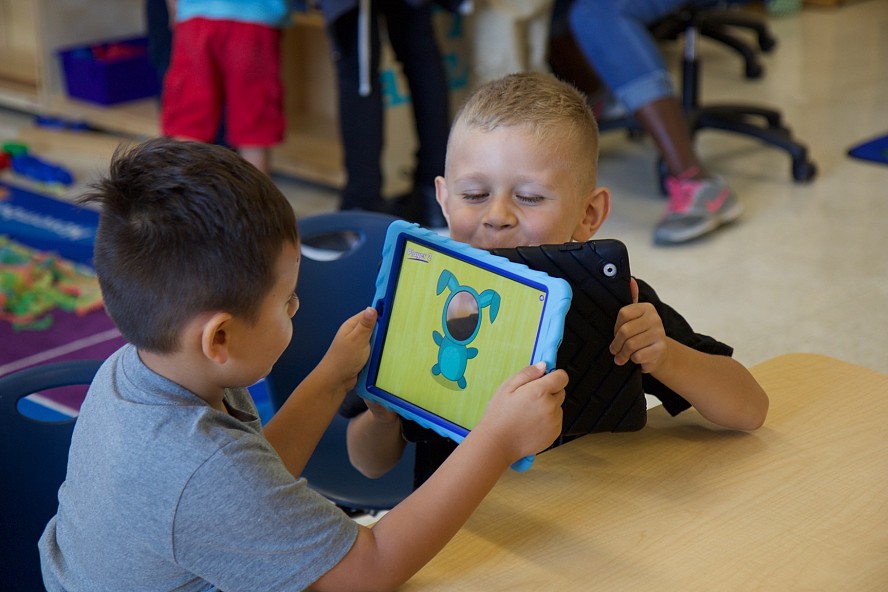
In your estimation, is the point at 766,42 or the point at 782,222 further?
the point at 766,42

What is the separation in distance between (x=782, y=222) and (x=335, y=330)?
2283 millimetres

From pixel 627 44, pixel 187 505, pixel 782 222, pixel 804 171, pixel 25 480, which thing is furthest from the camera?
pixel 804 171

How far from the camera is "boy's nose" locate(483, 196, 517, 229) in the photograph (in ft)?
4.41

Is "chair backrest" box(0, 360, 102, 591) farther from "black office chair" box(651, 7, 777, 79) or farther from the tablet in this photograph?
"black office chair" box(651, 7, 777, 79)

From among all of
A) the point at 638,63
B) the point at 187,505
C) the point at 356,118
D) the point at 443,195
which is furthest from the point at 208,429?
the point at 638,63

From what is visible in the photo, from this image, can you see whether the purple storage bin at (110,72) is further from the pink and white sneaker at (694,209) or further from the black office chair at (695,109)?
the pink and white sneaker at (694,209)

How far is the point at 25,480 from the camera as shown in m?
1.27

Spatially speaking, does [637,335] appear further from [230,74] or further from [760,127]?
[760,127]

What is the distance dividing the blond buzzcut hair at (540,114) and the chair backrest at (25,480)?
63cm

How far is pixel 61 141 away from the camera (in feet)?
14.6

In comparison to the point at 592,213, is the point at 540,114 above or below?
above

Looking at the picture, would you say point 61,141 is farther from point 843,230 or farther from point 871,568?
point 871,568

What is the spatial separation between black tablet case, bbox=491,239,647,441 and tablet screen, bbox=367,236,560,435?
61mm

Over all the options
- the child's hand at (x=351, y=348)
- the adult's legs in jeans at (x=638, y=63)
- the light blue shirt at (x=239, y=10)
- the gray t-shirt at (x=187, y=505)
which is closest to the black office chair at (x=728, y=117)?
the adult's legs in jeans at (x=638, y=63)
